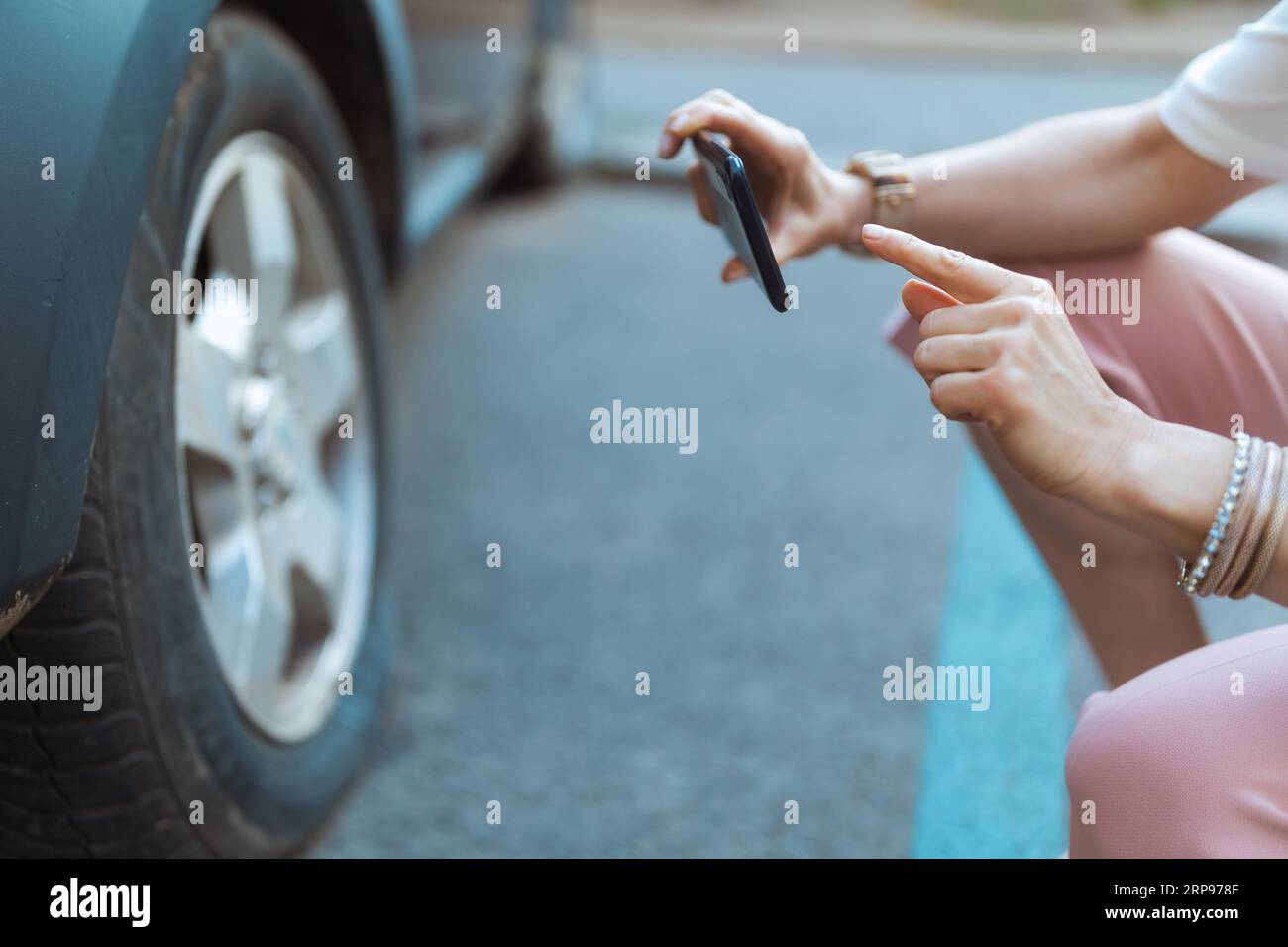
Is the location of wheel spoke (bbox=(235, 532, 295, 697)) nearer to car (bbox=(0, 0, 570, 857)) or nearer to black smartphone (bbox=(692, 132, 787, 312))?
car (bbox=(0, 0, 570, 857))

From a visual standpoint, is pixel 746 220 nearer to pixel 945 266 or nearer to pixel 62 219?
pixel 945 266

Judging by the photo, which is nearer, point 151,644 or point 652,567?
point 151,644

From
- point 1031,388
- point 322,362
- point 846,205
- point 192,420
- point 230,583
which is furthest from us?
point 322,362

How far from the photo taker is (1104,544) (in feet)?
4.40

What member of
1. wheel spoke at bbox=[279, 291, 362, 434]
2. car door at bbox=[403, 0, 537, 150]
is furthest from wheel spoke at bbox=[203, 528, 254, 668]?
car door at bbox=[403, 0, 537, 150]

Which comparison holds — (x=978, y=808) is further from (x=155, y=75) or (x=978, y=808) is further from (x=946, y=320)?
(x=155, y=75)

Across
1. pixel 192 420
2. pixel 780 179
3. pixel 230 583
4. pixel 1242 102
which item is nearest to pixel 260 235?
pixel 192 420

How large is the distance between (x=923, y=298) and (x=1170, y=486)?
0.20 m

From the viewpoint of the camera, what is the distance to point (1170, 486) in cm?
90

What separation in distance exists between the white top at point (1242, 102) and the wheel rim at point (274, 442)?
Result: 953 millimetres

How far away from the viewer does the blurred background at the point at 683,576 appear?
1726 mm

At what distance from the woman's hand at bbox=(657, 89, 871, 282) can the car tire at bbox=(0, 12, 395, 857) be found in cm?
48

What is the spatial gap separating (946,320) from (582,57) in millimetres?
3232

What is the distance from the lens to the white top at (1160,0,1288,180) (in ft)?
3.76
